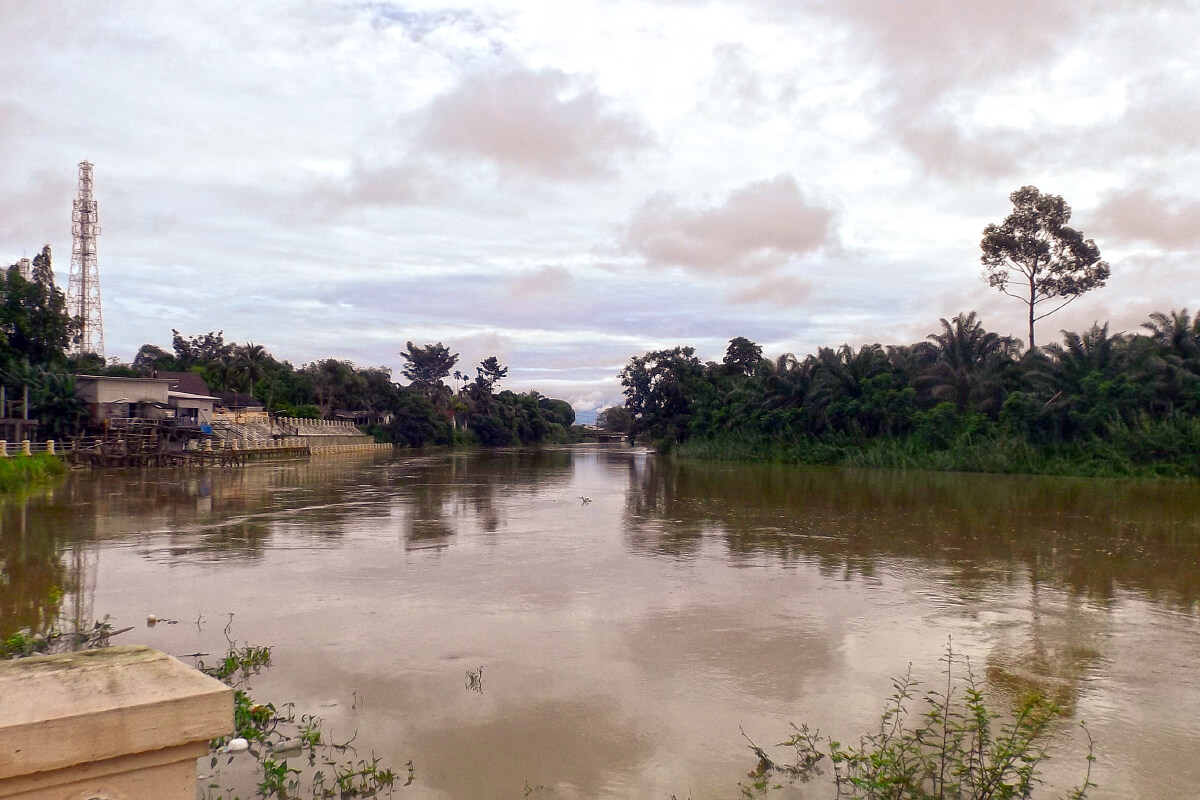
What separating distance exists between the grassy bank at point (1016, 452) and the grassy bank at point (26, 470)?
3136 cm

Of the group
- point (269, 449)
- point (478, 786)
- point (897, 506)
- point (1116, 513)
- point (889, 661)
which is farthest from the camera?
point (269, 449)

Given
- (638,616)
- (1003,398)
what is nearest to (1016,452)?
(1003,398)

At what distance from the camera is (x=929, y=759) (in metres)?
5.12

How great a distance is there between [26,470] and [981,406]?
35481mm

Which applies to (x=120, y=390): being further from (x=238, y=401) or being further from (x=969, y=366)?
(x=969, y=366)

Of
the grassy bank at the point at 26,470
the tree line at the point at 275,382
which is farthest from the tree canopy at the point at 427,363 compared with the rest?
the grassy bank at the point at 26,470

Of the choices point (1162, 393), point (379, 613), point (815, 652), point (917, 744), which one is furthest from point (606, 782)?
point (1162, 393)

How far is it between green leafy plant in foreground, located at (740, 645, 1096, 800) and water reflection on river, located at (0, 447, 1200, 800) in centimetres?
19

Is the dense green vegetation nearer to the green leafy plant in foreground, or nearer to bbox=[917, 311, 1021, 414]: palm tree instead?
bbox=[917, 311, 1021, 414]: palm tree

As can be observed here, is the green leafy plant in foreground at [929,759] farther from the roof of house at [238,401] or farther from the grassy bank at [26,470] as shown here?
the roof of house at [238,401]

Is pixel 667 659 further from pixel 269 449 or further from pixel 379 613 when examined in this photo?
pixel 269 449

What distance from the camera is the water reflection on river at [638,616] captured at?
18.2 ft

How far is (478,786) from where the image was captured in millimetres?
4895

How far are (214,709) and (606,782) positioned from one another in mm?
3552
